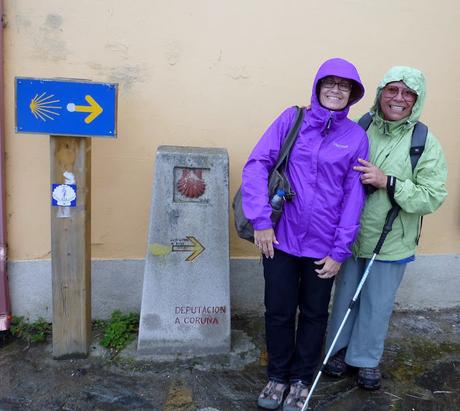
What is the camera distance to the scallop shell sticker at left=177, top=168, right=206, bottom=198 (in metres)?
3.05

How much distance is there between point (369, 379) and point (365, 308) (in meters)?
0.47

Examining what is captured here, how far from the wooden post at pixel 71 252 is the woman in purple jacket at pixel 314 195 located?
1093mm

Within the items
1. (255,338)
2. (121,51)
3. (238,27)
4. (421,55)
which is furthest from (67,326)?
(421,55)

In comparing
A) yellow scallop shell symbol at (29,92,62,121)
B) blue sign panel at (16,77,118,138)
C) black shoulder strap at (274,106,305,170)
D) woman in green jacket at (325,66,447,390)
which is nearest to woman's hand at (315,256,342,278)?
woman in green jacket at (325,66,447,390)

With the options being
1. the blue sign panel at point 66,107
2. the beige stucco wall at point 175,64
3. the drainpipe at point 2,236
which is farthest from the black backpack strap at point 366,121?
the drainpipe at point 2,236

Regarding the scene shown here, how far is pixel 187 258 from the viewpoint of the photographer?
10.3 ft

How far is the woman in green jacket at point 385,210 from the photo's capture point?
265 centimetres

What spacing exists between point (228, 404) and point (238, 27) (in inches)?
99.0

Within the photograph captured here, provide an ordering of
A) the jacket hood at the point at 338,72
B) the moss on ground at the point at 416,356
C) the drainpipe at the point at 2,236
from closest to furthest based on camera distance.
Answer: the jacket hood at the point at 338,72
the drainpipe at the point at 2,236
the moss on ground at the point at 416,356

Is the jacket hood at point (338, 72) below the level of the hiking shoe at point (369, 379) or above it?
above

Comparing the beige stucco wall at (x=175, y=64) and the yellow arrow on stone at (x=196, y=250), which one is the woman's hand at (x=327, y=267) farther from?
the beige stucco wall at (x=175, y=64)

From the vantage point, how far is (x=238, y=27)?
3361 millimetres

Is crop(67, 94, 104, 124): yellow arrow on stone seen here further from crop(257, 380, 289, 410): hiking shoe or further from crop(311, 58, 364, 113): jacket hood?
crop(257, 380, 289, 410): hiking shoe

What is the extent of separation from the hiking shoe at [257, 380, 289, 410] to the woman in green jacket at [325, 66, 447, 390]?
0.47m
